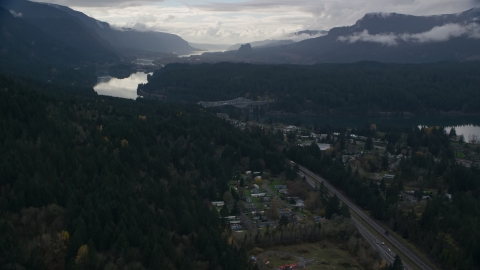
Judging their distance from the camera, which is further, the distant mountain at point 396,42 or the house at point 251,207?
the distant mountain at point 396,42

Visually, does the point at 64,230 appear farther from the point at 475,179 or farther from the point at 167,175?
the point at 475,179

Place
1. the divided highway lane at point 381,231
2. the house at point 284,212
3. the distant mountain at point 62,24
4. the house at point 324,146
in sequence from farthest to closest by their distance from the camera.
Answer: the distant mountain at point 62,24 → the house at point 324,146 → the house at point 284,212 → the divided highway lane at point 381,231

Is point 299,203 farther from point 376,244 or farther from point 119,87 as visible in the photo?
point 119,87

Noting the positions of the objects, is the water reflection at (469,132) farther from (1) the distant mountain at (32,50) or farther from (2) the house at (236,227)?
(1) the distant mountain at (32,50)

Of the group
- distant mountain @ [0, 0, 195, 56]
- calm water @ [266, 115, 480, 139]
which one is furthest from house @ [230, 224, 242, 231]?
distant mountain @ [0, 0, 195, 56]

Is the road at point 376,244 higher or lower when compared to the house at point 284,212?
lower

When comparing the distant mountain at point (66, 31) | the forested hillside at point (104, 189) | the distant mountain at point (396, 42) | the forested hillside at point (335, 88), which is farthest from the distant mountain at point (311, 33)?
the forested hillside at point (104, 189)
